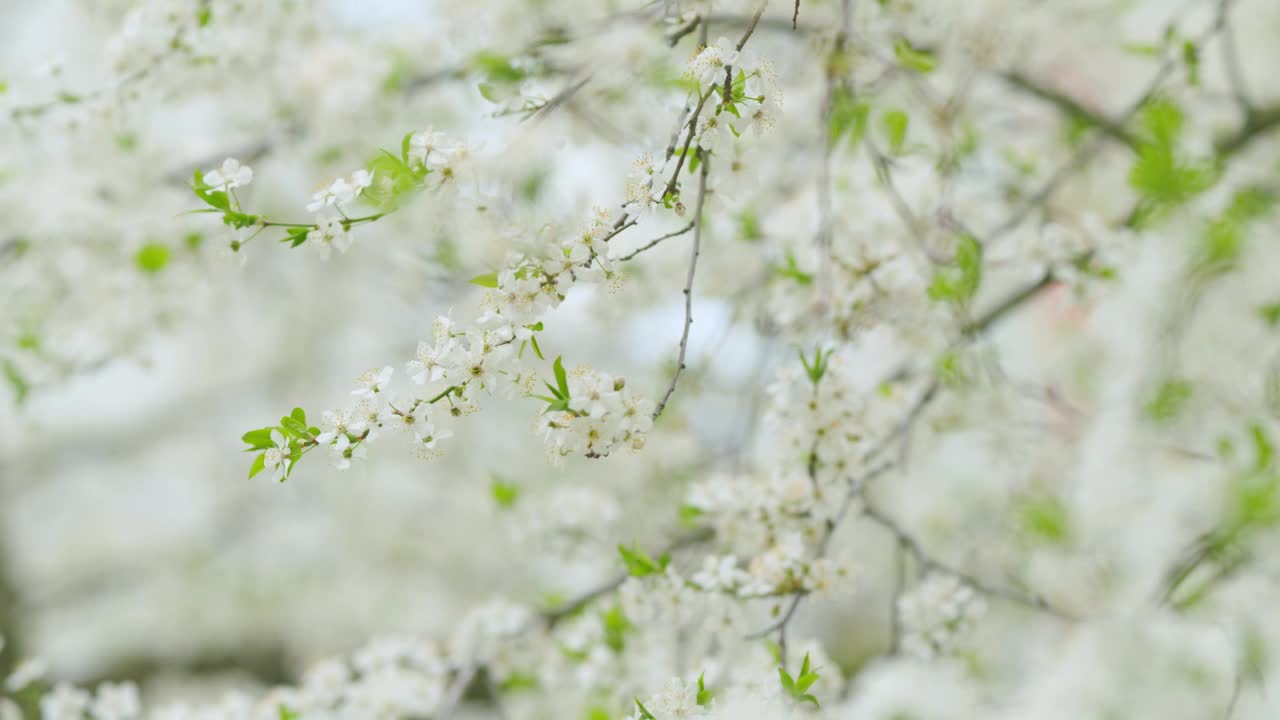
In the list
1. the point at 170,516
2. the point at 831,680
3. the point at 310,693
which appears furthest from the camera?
the point at 170,516

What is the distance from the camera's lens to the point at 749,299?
208 centimetres

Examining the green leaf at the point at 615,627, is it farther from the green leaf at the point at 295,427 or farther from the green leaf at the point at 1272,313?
the green leaf at the point at 1272,313

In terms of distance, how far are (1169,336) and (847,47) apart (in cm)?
144

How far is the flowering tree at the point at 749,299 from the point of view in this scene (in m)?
1.02

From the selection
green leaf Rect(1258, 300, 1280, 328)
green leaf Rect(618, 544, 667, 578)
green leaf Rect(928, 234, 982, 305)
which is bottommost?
green leaf Rect(618, 544, 667, 578)

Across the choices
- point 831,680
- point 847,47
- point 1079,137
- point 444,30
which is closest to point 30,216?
point 444,30

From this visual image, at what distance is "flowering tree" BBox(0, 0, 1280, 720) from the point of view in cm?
102

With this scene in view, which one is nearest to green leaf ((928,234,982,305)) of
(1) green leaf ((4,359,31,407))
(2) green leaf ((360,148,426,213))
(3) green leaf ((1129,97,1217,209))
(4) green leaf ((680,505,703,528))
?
(3) green leaf ((1129,97,1217,209))

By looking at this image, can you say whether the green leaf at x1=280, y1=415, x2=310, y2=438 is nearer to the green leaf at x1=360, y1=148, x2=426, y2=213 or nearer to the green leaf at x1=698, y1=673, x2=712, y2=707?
the green leaf at x1=360, y1=148, x2=426, y2=213

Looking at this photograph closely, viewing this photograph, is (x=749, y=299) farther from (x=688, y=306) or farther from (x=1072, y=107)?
(x=688, y=306)

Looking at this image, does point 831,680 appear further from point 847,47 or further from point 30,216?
point 30,216

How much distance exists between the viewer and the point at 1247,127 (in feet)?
7.88

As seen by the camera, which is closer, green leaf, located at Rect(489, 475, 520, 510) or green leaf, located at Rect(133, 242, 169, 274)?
green leaf, located at Rect(489, 475, 520, 510)

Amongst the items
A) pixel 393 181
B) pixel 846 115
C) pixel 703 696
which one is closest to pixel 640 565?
pixel 703 696
